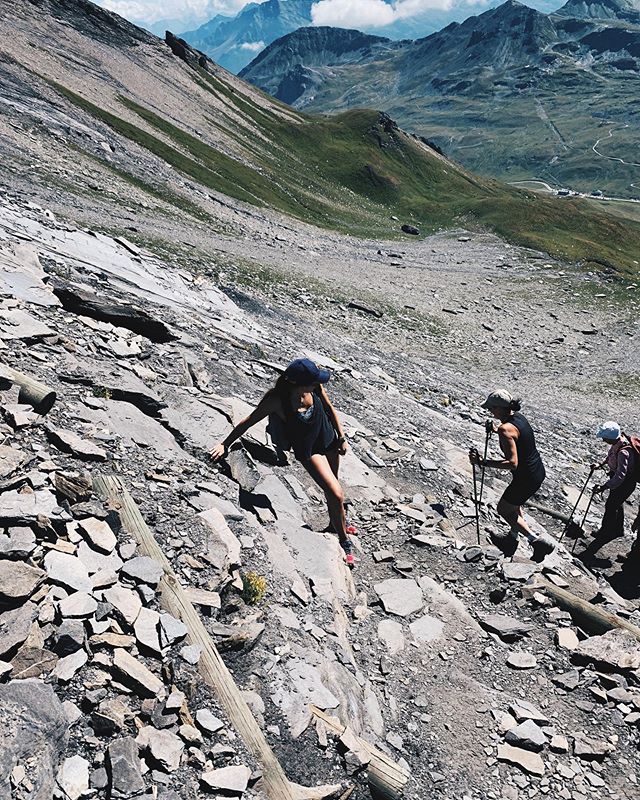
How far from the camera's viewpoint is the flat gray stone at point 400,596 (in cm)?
815

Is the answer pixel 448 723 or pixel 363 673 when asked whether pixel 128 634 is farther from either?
pixel 448 723

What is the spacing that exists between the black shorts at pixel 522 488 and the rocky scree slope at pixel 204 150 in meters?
30.5


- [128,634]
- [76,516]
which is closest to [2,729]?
[128,634]

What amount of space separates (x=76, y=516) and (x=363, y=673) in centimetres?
402

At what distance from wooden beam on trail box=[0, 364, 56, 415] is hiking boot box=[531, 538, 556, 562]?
8.63 metres

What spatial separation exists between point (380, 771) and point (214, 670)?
195 centimetres

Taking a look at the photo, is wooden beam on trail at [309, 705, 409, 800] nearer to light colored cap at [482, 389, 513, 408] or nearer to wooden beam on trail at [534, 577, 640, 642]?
wooden beam on trail at [534, 577, 640, 642]

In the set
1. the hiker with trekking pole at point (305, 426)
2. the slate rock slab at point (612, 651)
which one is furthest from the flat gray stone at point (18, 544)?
the slate rock slab at point (612, 651)

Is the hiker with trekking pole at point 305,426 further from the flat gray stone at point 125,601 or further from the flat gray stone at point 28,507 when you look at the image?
the flat gray stone at point 125,601

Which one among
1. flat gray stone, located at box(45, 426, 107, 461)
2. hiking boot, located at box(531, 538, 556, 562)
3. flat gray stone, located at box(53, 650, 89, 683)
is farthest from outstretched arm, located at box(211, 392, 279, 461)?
hiking boot, located at box(531, 538, 556, 562)

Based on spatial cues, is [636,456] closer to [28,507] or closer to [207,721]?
[207,721]

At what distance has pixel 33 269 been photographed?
1356 centimetres

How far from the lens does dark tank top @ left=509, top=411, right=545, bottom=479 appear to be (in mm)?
10164

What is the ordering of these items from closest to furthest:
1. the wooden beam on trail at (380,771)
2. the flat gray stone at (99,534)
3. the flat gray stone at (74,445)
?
the wooden beam on trail at (380,771)
the flat gray stone at (99,534)
the flat gray stone at (74,445)
